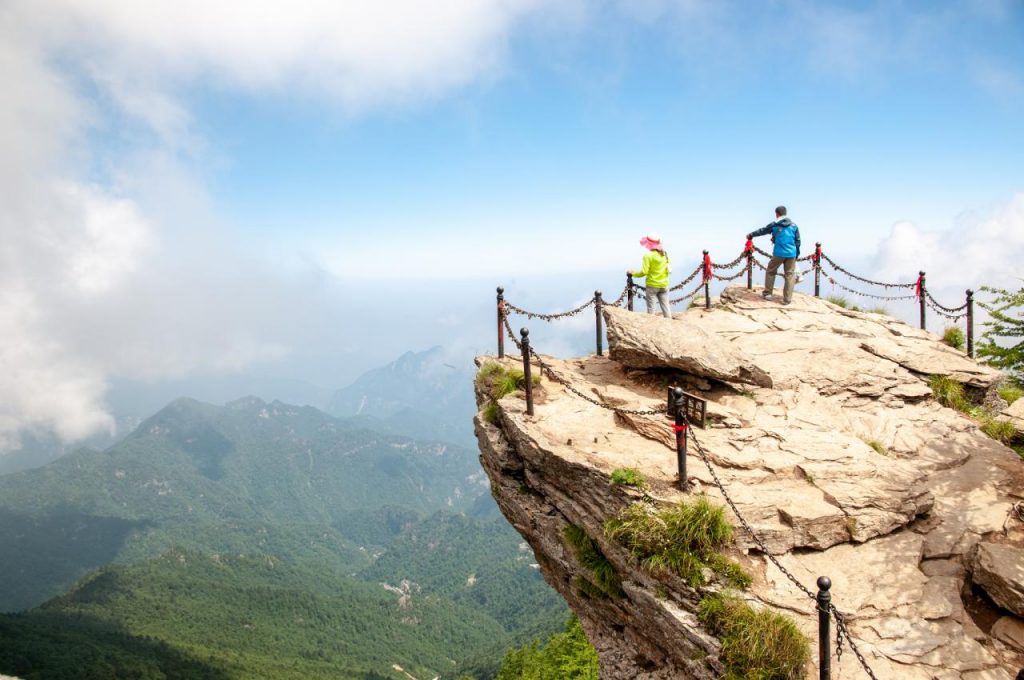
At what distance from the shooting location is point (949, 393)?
12.6m

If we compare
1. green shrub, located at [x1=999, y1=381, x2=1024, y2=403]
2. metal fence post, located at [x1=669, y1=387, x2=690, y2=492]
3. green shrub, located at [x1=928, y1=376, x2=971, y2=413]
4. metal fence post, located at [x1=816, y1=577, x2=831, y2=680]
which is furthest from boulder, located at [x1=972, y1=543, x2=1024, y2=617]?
green shrub, located at [x1=999, y1=381, x2=1024, y2=403]

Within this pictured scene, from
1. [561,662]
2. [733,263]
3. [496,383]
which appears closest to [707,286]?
[733,263]

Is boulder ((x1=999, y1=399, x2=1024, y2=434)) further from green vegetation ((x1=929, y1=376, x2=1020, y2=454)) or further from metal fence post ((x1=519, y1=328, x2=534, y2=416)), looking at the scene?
metal fence post ((x1=519, y1=328, x2=534, y2=416))

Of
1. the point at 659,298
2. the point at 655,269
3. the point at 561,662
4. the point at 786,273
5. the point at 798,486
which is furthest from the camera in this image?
the point at 561,662

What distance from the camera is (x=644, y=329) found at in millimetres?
11984

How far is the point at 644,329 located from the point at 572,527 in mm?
4496

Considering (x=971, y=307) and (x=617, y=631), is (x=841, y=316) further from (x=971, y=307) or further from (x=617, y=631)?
(x=617, y=631)

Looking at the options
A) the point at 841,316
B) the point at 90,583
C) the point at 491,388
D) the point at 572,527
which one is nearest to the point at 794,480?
the point at 572,527

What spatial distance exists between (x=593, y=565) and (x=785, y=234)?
11.7 m

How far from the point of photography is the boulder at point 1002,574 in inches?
274

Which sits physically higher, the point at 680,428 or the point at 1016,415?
the point at 680,428

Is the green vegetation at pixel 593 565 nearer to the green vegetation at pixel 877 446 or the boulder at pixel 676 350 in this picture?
the boulder at pixel 676 350

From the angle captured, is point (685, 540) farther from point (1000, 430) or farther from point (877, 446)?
point (1000, 430)

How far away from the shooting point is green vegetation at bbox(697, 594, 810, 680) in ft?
21.2
